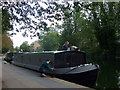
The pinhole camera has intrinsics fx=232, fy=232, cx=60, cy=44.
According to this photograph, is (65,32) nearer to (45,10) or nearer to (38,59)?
(38,59)

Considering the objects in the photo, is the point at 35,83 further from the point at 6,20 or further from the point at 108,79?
the point at 108,79

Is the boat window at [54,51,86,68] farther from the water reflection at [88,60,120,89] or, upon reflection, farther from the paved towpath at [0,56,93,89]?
the paved towpath at [0,56,93,89]

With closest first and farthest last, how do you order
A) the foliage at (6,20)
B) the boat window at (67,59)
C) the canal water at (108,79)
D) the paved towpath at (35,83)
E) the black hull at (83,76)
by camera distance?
the foliage at (6,20)
the paved towpath at (35,83)
the black hull at (83,76)
the canal water at (108,79)
the boat window at (67,59)

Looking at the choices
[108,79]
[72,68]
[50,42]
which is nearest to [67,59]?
[72,68]

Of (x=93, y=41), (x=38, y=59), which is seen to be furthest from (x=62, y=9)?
(x=93, y=41)

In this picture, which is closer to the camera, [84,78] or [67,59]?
[84,78]

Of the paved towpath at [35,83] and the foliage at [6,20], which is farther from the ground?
the foliage at [6,20]

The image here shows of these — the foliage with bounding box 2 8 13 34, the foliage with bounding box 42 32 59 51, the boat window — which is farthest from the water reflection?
the foliage with bounding box 42 32 59 51

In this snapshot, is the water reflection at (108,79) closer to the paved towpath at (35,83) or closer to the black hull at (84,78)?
the black hull at (84,78)

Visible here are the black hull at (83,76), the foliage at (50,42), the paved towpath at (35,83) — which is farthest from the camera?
the foliage at (50,42)

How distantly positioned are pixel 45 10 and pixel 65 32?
5650 cm

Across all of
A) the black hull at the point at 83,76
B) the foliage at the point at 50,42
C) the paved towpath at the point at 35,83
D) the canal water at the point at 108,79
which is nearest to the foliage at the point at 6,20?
the paved towpath at the point at 35,83

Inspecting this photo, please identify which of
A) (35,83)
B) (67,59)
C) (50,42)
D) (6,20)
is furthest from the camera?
(50,42)

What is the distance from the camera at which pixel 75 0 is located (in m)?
7.15
